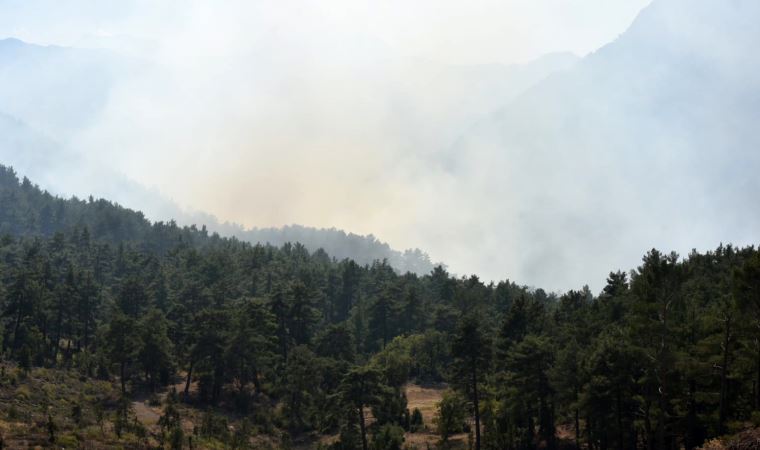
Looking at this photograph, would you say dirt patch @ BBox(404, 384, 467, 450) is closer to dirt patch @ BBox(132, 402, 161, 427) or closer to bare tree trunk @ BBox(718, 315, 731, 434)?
bare tree trunk @ BBox(718, 315, 731, 434)

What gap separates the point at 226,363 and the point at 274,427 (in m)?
11.5

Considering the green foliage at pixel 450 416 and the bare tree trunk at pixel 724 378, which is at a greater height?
the bare tree trunk at pixel 724 378

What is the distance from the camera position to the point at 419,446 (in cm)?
5269

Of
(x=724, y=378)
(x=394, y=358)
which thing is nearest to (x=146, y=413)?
(x=394, y=358)

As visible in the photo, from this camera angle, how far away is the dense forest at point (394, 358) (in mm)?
34562

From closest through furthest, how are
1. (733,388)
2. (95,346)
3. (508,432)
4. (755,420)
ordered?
(755,420) < (733,388) < (508,432) < (95,346)

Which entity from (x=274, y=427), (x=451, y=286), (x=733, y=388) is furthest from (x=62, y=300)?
(x=733, y=388)

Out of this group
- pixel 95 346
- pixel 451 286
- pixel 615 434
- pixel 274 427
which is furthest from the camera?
pixel 451 286

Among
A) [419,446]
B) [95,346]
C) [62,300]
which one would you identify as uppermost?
[62,300]

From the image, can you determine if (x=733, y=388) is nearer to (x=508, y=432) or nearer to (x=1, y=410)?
(x=508, y=432)

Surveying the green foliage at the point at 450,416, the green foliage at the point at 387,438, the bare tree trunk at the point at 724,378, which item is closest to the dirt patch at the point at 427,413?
the green foliage at the point at 450,416

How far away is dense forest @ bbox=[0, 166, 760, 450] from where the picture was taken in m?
34.6

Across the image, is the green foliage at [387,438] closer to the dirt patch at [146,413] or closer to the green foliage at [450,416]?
the green foliage at [450,416]

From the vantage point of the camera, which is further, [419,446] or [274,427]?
[274,427]
